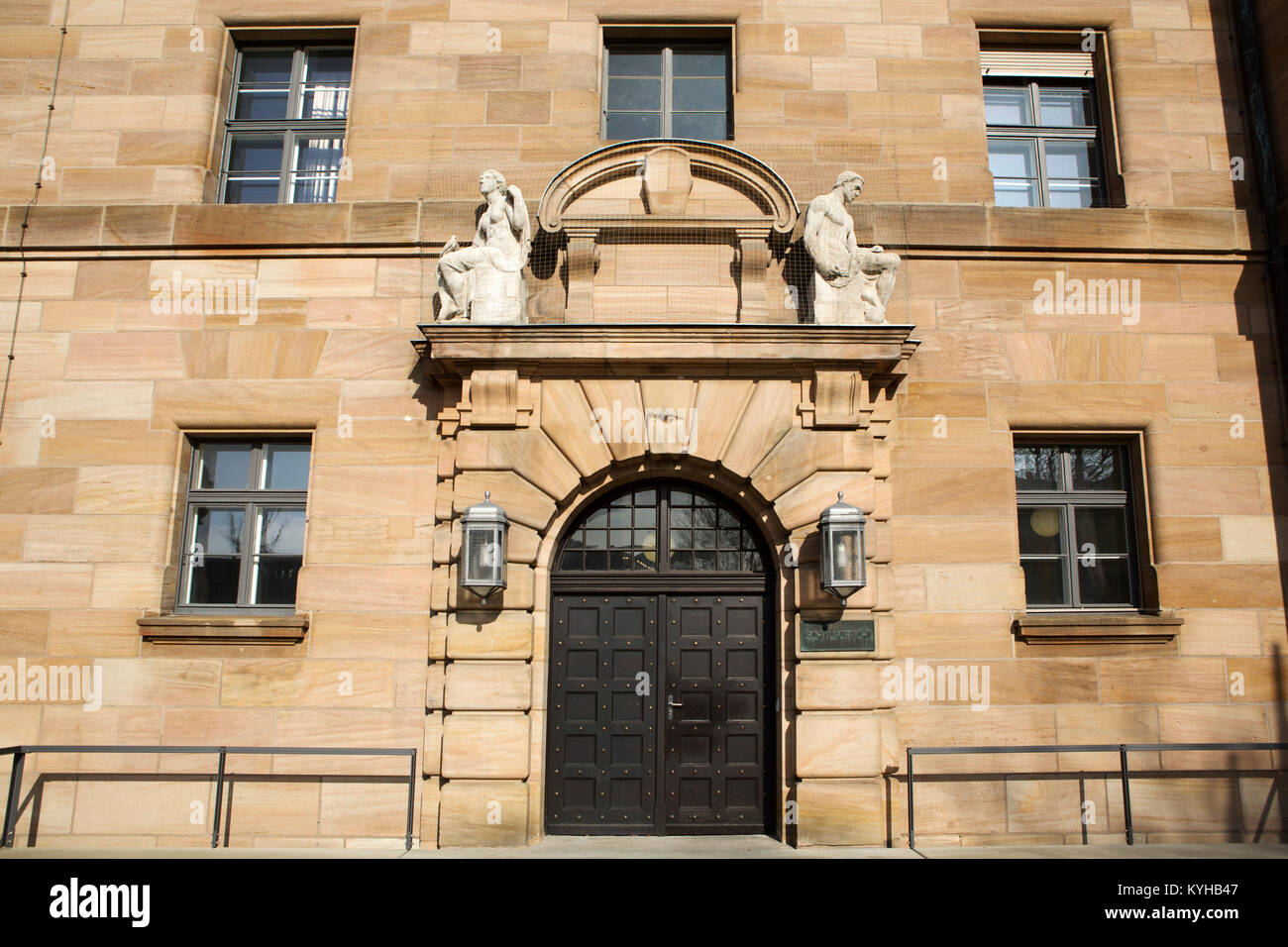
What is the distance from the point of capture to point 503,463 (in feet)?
26.0

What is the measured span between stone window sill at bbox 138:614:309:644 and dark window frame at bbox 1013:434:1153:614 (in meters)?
6.60

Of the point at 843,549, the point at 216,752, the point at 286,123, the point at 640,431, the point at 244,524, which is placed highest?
the point at 286,123

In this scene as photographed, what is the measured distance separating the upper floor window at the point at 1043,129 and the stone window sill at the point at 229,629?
318 inches

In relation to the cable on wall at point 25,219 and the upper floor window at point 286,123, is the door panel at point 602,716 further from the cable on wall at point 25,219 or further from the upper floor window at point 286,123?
the cable on wall at point 25,219

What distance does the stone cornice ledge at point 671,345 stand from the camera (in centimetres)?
787

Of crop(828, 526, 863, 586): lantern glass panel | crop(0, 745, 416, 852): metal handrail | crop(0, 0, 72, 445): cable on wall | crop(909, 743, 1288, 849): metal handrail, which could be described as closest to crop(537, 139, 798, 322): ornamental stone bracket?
crop(828, 526, 863, 586): lantern glass panel

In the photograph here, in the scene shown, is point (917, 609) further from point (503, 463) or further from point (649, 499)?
point (503, 463)

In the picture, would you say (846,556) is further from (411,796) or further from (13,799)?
(13,799)

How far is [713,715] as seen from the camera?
7.99 metres

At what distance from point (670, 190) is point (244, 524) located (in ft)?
16.9

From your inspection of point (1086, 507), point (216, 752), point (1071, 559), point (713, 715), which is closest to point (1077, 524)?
point (1086, 507)

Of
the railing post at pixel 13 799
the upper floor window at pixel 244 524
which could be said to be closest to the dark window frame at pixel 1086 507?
the upper floor window at pixel 244 524

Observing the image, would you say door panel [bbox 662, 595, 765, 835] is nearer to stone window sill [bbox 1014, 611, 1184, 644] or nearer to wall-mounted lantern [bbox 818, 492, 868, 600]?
wall-mounted lantern [bbox 818, 492, 868, 600]
